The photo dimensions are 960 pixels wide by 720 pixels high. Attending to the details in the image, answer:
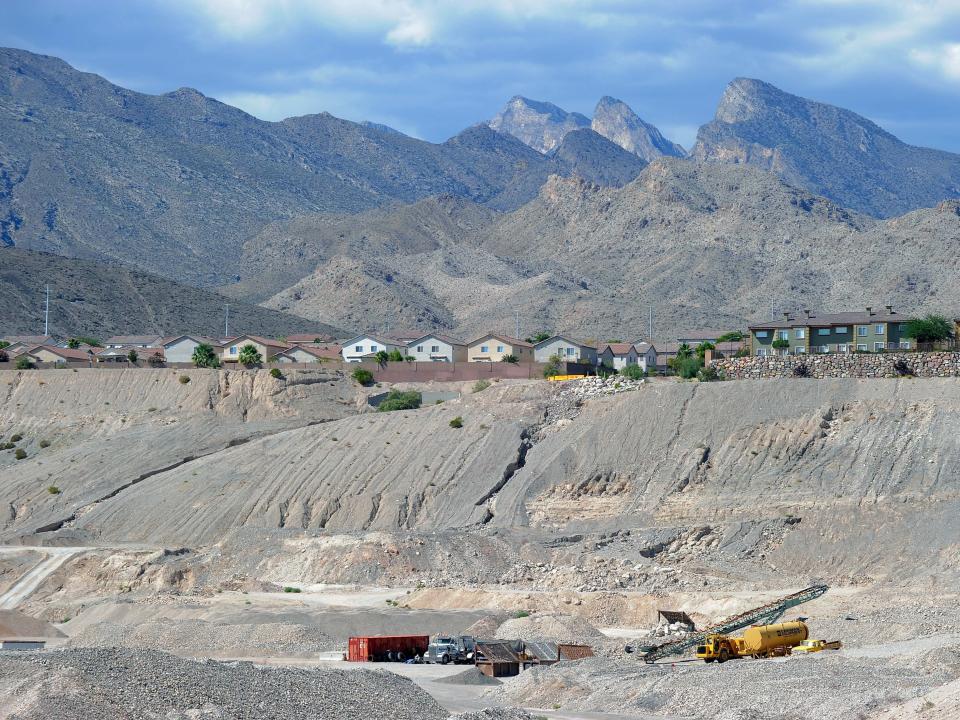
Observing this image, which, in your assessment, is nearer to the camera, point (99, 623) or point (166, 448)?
point (99, 623)

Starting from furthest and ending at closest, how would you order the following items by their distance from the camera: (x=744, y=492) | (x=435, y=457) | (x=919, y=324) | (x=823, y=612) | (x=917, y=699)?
(x=919, y=324), (x=435, y=457), (x=744, y=492), (x=823, y=612), (x=917, y=699)

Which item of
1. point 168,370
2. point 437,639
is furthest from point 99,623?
point 168,370

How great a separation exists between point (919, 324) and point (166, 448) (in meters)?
41.6

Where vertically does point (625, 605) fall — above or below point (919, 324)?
below

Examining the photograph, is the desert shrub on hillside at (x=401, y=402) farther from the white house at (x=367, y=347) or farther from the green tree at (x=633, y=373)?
the white house at (x=367, y=347)

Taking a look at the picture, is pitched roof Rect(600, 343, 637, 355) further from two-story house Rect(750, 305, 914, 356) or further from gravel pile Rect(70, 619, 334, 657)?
gravel pile Rect(70, 619, 334, 657)

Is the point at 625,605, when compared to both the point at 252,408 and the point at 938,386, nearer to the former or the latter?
the point at 938,386

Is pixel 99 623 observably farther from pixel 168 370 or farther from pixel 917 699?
pixel 168 370

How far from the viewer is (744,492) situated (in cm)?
6812

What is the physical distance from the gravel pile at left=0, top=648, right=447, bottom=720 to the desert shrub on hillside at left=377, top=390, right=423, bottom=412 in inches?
2059

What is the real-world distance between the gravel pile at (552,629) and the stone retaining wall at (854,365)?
29.2 m

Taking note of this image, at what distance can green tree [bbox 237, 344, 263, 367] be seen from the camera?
10150 cm

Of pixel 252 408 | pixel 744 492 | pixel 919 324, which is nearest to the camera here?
pixel 744 492

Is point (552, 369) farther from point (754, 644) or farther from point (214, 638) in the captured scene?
point (754, 644)
